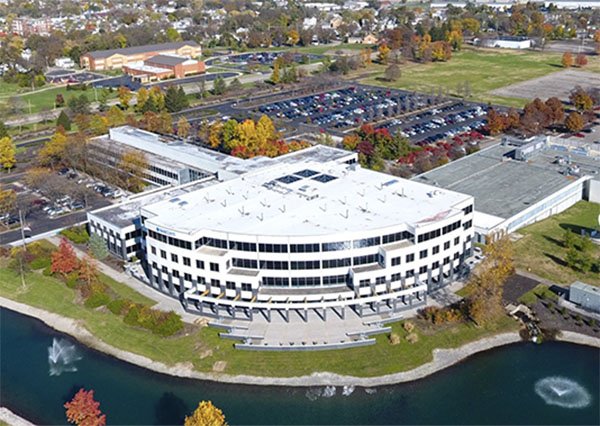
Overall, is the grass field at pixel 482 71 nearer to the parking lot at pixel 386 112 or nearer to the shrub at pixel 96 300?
the parking lot at pixel 386 112

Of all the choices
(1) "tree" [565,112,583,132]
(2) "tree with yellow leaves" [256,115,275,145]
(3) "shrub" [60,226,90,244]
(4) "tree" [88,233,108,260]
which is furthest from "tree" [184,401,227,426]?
(1) "tree" [565,112,583,132]

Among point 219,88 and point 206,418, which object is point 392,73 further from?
point 206,418

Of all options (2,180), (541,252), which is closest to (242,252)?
(541,252)

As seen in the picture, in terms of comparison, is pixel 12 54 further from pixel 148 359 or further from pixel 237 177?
pixel 148 359

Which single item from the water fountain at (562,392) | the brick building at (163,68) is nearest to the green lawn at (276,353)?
the water fountain at (562,392)

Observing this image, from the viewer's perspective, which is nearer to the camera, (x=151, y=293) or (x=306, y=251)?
(x=306, y=251)

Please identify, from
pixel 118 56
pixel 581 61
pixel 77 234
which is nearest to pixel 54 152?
pixel 77 234

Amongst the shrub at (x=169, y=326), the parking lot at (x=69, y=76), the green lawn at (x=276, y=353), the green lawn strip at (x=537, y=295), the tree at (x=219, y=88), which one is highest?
the parking lot at (x=69, y=76)
